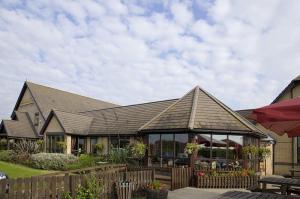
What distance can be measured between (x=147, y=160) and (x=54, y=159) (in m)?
9.36

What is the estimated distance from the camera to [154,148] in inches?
880

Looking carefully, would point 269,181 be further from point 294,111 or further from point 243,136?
point 243,136

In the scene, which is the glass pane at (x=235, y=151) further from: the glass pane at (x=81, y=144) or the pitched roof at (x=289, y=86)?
the glass pane at (x=81, y=144)

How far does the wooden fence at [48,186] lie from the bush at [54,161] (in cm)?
1588

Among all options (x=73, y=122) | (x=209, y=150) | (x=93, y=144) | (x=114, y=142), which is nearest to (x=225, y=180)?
(x=209, y=150)

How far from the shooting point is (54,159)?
28391 mm

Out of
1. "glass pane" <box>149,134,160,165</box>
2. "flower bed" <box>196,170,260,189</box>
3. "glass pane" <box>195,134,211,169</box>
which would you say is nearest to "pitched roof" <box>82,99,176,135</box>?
"glass pane" <box>149,134,160,165</box>

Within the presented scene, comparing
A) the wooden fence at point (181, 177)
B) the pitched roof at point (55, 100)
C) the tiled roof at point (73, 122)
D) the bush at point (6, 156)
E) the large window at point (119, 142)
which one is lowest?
the bush at point (6, 156)

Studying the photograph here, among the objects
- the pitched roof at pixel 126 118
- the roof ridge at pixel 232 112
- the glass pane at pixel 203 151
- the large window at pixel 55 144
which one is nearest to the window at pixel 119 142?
the pitched roof at pixel 126 118

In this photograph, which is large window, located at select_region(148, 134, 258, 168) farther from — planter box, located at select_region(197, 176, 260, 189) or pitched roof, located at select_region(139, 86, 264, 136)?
planter box, located at select_region(197, 176, 260, 189)

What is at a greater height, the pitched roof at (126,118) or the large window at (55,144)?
the pitched roof at (126,118)

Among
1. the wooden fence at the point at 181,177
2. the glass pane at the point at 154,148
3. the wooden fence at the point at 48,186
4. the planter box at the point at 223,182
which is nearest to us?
the wooden fence at the point at 48,186

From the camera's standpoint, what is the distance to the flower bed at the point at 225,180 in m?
18.1

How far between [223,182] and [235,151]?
2743mm
